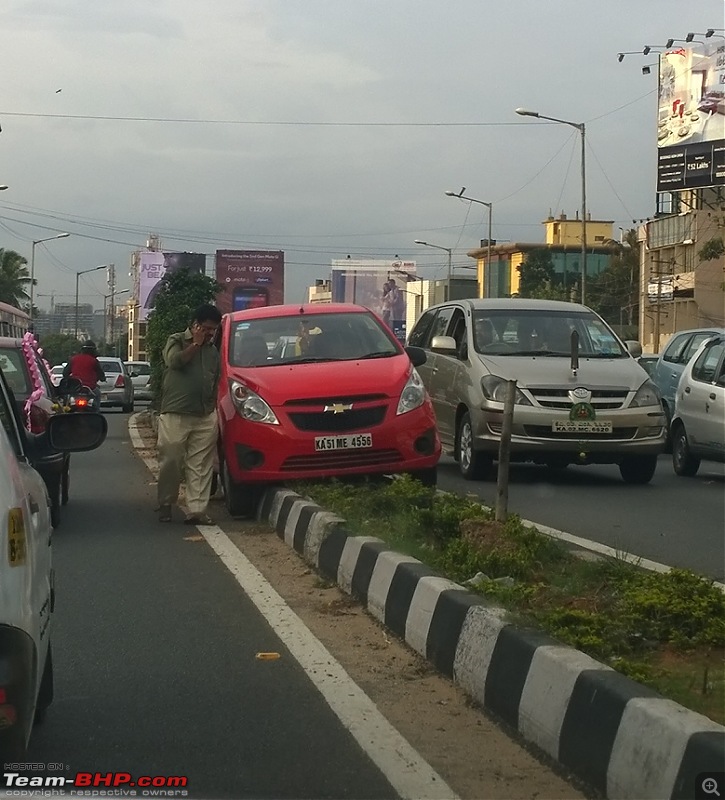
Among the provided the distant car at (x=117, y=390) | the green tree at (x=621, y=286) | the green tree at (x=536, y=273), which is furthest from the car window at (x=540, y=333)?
the green tree at (x=536, y=273)

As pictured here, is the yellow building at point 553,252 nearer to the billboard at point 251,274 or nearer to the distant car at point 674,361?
the billboard at point 251,274

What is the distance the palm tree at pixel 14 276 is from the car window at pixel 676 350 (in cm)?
8121

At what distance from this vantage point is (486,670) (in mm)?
5395

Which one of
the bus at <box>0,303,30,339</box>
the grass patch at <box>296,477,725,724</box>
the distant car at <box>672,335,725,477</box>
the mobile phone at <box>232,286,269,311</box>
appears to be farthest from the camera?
the mobile phone at <box>232,286,269,311</box>

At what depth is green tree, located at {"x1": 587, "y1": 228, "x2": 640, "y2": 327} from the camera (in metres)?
85.3

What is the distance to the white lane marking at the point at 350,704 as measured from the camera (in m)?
4.46

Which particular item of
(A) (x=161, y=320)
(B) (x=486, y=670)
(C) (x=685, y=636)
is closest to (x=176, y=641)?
(B) (x=486, y=670)

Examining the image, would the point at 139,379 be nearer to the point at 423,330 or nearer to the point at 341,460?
the point at 423,330

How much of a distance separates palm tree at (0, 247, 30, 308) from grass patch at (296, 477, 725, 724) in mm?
91790

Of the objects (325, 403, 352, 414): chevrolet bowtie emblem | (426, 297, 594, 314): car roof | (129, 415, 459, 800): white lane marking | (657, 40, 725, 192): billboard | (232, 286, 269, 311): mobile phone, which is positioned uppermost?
(657, 40, 725, 192): billboard

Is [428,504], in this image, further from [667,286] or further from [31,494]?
[667,286]

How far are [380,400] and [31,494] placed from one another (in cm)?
707

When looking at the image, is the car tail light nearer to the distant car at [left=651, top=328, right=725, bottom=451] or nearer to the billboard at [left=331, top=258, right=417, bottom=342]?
the distant car at [left=651, top=328, right=725, bottom=451]

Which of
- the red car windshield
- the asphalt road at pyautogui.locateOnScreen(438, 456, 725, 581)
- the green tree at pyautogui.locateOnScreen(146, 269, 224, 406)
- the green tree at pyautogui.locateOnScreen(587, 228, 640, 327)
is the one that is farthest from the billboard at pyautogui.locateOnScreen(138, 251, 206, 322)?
the red car windshield
